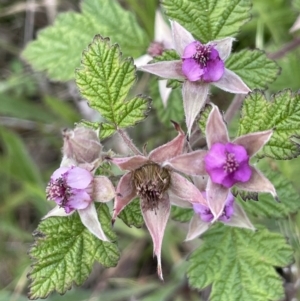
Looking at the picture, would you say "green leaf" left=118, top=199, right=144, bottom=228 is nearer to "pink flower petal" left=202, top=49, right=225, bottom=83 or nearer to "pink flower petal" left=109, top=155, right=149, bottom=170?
"pink flower petal" left=109, top=155, right=149, bottom=170

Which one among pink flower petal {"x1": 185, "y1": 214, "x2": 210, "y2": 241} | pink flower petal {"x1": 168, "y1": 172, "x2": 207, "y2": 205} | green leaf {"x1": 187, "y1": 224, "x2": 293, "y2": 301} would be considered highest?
pink flower petal {"x1": 168, "y1": 172, "x2": 207, "y2": 205}

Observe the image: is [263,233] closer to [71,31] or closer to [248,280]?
[248,280]

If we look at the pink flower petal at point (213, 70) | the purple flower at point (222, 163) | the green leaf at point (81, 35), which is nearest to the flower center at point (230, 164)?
the purple flower at point (222, 163)

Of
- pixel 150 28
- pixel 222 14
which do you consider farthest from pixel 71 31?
pixel 222 14

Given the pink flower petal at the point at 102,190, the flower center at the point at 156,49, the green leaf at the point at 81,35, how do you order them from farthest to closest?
the green leaf at the point at 81,35 < the flower center at the point at 156,49 < the pink flower petal at the point at 102,190

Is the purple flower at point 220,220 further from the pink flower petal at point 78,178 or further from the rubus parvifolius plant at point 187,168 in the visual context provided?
the pink flower petal at point 78,178

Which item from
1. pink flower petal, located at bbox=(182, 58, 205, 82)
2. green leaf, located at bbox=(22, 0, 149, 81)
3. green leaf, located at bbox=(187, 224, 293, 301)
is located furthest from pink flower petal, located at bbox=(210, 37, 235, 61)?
green leaf, located at bbox=(22, 0, 149, 81)
